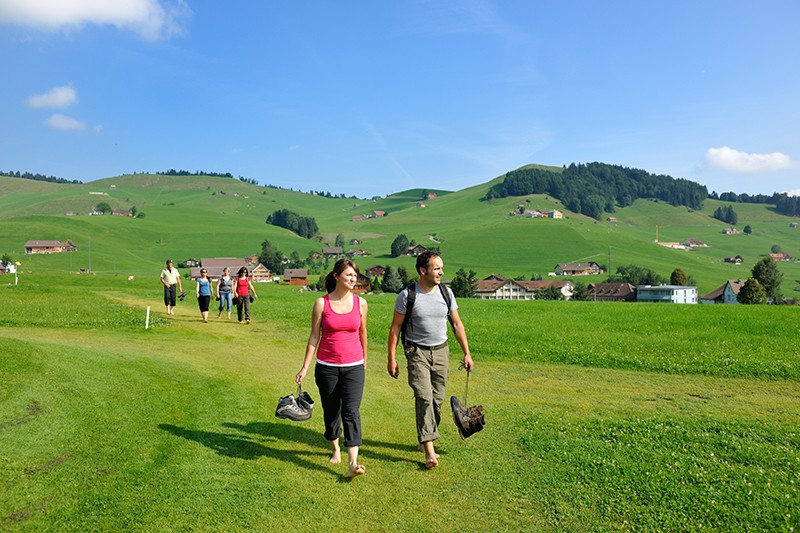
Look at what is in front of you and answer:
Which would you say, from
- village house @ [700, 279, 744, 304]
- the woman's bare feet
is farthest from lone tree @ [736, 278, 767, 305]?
the woman's bare feet

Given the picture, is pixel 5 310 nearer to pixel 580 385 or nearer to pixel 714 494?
pixel 580 385

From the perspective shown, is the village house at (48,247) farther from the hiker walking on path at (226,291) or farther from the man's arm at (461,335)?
the man's arm at (461,335)

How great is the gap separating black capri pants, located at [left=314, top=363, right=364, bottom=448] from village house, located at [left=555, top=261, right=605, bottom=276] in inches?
6152

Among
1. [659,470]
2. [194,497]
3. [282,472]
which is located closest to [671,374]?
[659,470]

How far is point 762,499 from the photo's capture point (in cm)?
723

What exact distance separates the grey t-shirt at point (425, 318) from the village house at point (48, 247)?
166542 mm

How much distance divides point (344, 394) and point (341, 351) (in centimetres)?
65

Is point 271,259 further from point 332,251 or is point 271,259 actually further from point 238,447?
point 238,447

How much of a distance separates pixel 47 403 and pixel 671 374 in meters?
16.7

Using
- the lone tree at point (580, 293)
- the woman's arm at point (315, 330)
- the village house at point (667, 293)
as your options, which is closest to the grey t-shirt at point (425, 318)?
the woman's arm at point (315, 330)

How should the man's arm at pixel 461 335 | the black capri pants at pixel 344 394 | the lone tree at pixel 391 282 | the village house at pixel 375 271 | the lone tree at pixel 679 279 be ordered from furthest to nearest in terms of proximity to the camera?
the village house at pixel 375 271 < the lone tree at pixel 679 279 < the lone tree at pixel 391 282 < the man's arm at pixel 461 335 < the black capri pants at pixel 344 394

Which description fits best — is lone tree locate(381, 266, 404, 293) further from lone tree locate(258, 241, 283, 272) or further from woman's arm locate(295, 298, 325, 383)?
woman's arm locate(295, 298, 325, 383)

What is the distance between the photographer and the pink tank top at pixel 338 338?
8164 millimetres

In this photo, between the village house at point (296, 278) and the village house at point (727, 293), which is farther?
the village house at point (296, 278)
